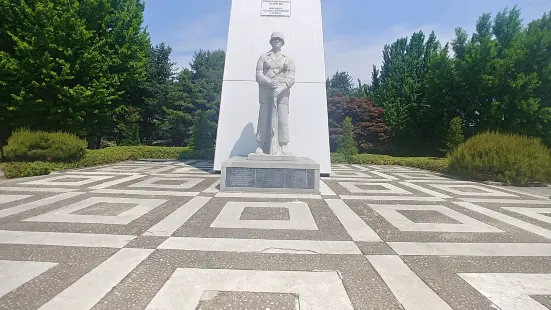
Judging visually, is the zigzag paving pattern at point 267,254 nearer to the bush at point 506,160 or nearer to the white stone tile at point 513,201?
the white stone tile at point 513,201

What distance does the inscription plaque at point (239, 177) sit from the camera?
8484 mm

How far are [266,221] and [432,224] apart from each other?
3057 mm

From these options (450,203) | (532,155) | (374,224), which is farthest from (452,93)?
(374,224)

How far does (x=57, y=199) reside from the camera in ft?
23.0

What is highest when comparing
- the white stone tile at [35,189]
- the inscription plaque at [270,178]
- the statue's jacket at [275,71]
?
the statue's jacket at [275,71]

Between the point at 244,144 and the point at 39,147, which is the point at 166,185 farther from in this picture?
the point at 39,147

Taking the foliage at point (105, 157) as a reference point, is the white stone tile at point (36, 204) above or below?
below

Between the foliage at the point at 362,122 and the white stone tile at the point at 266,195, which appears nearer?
the white stone tile at the point at 266,195

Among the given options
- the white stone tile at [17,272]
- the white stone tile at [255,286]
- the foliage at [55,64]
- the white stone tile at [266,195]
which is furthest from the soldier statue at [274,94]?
the foliage at [55,64]

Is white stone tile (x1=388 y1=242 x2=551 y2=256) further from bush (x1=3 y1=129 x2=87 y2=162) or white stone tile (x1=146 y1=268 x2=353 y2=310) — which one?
bush (x1=3 y1=129 x2=87 y2=162)

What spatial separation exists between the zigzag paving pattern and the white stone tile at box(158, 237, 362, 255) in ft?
0.09

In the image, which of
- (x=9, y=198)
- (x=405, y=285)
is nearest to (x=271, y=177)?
(x=405, y=285)

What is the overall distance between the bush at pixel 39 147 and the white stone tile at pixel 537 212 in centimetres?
1636

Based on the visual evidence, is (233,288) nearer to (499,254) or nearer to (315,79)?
(499,254)
